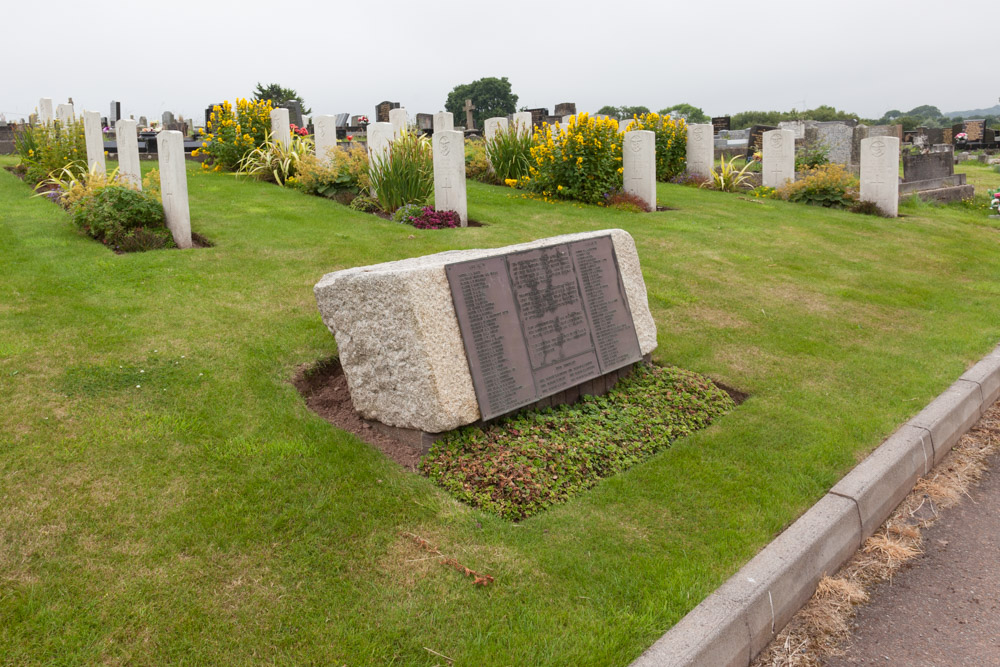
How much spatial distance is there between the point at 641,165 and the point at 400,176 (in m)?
4.08

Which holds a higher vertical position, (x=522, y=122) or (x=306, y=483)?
(x=522, y=122)

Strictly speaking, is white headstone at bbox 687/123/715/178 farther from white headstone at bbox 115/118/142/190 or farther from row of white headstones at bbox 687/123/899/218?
white headstone at bbox 115/118/142/190

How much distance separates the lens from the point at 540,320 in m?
4.61

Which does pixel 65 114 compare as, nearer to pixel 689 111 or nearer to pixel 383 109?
pixel 383 109

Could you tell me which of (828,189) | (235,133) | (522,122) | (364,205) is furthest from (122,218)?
(828,189)

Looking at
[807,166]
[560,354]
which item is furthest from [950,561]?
[807,166]

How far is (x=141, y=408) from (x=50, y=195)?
8032mm

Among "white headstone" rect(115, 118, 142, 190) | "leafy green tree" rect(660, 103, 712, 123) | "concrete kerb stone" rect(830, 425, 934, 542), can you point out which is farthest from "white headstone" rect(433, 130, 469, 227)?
"leafy green tree" rect(660, 103, 712, 123)

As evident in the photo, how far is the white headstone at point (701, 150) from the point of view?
16.1 meters

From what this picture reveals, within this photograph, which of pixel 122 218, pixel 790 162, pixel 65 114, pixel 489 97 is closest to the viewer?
pixel 122 218

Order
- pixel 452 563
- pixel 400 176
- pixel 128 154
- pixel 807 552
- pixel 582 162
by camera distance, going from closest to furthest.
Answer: pixel 452 563
pixel 807 552
pixel 128 154
pixel 400 176
pixel 582 162

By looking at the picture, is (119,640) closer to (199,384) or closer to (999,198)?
(199,384)

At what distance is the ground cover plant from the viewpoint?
12.6 feet

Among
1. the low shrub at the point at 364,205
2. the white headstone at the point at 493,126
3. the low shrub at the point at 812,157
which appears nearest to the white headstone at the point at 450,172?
the low shrub at the point at 364,205
